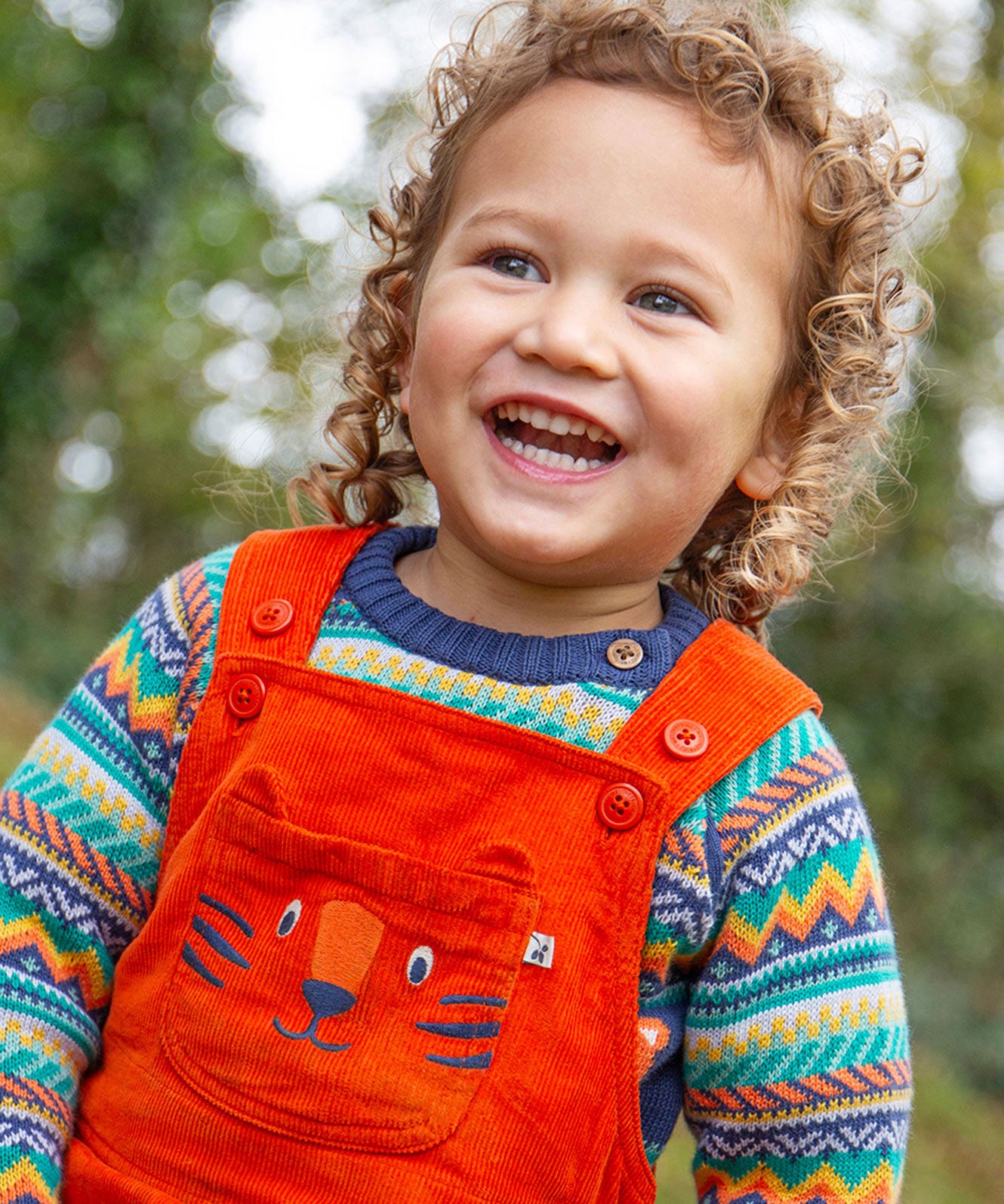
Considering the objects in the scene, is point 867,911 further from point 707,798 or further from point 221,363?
point 221,363

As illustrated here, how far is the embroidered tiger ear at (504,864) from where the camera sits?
58.6 inches

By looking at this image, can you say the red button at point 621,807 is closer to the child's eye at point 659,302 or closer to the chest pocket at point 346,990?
the chest pocket at point 346,990

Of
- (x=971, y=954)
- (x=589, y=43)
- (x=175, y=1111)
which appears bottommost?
(x=175, y=1111)

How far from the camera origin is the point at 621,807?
1.51 m

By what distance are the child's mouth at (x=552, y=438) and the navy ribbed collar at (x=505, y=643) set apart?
0.24 meters

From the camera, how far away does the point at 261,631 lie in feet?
5.51

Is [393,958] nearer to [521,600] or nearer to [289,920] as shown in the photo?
[289,920]

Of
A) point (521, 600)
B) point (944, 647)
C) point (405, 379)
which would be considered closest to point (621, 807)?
point (521, 600)

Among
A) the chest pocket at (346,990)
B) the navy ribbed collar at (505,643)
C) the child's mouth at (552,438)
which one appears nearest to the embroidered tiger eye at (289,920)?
the chest pocket at (346,990)

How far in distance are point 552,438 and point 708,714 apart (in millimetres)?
413

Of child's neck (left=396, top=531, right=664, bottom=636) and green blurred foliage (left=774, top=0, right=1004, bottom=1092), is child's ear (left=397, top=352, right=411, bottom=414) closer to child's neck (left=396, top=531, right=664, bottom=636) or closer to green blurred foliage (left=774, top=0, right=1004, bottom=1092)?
child's neck (left=396, top=531, right=664, bottom=636)

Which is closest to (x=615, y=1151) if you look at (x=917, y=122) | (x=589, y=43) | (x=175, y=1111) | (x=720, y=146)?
(x=175, y=1111)

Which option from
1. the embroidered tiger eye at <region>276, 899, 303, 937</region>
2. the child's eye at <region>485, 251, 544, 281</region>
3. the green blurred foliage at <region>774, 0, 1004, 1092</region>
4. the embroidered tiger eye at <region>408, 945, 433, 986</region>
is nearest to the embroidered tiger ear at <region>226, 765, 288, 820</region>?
the embroidered tiger eye at <region>276, 899, 303, 937</region>

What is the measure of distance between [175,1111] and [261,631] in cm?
61
